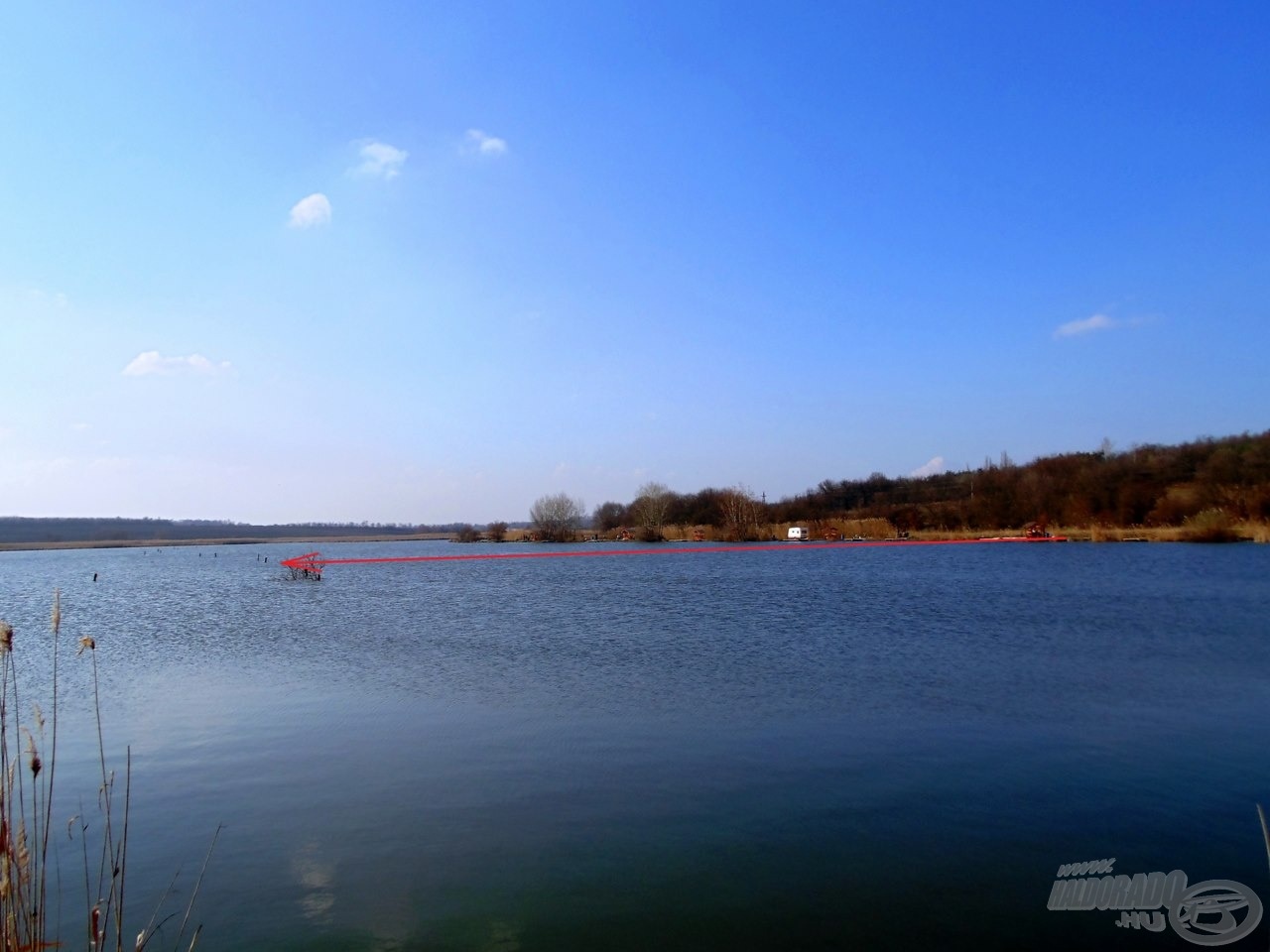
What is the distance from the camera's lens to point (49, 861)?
5715 mm

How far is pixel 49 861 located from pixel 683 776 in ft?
15.9

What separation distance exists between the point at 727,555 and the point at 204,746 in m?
45.4

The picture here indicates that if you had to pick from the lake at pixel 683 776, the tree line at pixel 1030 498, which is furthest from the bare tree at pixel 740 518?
the lake at pixel 683 776

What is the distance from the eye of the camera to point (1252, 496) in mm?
43562

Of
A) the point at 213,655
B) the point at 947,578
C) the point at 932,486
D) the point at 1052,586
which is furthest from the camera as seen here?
the point at 932,486

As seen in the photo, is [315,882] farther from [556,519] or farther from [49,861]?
[556,519]

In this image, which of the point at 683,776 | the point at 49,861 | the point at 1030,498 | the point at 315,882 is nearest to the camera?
the point at 315,882

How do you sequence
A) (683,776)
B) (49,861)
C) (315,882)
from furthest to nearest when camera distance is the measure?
(683,776)
(49,861)
(315,882)

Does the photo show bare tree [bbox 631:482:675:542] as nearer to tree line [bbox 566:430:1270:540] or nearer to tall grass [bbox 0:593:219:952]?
tree line [bbox 566:430:1270:540]

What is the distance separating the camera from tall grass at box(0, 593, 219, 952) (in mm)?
2943

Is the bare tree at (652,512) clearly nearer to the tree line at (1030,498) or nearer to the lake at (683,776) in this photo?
the tree line at (1030,498)

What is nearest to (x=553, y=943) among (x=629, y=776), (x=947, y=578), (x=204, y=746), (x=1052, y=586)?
(x=629, y=776)

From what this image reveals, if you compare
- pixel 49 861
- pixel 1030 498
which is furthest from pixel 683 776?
pixel 1030 498

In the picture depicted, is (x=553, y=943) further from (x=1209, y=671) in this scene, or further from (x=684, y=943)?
(x=1209, y=671)
